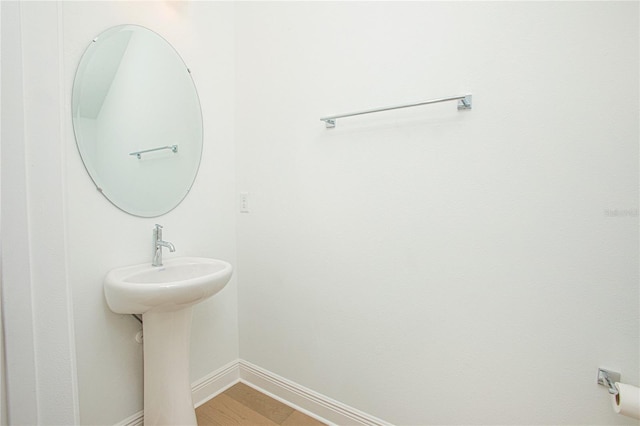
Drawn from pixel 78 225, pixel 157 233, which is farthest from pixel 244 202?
pixel 78 225

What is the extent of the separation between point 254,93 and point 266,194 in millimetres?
579

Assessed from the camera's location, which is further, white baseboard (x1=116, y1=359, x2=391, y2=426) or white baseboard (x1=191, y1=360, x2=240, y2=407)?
white baseboard (x1=191, y1=360, x2=240, y2=407)

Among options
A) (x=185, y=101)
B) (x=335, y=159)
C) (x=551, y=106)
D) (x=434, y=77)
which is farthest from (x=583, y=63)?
(x=185, y=101)

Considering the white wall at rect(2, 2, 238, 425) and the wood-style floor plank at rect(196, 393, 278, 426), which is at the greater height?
the white wall at rect(2, 2, 238, 425)

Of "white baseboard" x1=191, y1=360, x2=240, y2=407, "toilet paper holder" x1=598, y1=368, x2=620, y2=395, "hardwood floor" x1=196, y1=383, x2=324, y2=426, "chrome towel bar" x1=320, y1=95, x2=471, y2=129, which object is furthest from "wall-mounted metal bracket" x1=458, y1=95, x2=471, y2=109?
"white baseboard" x1=191, y1=360, x2=240, y2=407

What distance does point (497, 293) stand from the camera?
1.02 m

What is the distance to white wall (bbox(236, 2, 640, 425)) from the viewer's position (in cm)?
88

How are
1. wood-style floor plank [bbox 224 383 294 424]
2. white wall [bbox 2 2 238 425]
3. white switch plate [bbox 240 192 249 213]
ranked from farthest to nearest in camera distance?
1. white switch plate [bbox 240 192 249 213]
2. wood-style floor plank [bbox 224 383 294 424]
3. white wall [bbox 2 2 238 425]

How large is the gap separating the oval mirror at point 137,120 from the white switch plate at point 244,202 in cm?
29

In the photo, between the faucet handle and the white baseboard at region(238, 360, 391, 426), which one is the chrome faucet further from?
the white baseboard at region(238, 360, 391, 426)

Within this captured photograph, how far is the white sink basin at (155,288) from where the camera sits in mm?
1015

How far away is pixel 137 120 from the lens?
1317 millimetres

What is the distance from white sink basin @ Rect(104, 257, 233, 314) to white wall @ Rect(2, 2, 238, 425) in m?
0.12

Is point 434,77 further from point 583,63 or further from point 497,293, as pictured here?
point 497,293
